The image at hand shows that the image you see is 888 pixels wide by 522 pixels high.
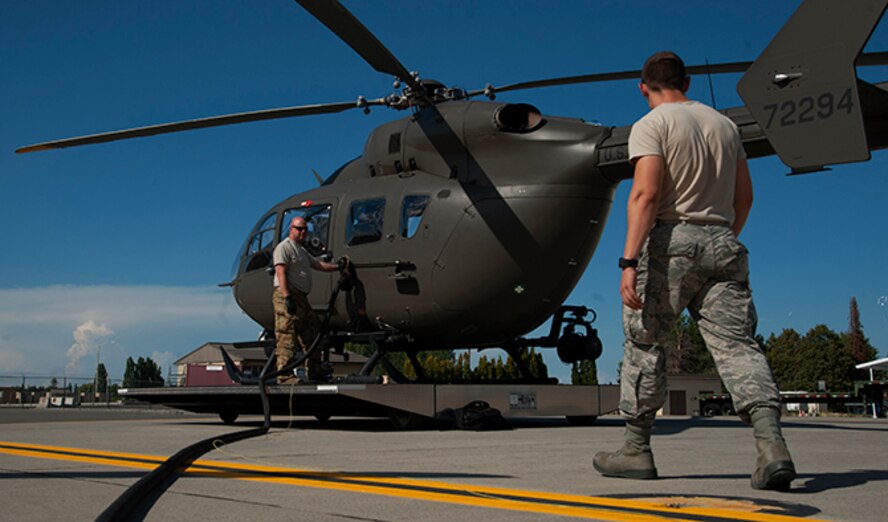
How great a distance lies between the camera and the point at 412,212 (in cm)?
957

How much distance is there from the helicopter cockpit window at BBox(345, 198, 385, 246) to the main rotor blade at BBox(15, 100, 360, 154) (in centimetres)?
117

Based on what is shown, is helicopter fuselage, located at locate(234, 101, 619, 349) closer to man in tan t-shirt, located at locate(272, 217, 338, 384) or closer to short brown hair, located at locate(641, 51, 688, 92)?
man in tan t-shirt, located at locate(272, 217, 338, 384)

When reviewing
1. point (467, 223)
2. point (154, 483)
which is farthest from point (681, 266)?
point (467, 223)

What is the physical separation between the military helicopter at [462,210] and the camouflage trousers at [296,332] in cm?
71

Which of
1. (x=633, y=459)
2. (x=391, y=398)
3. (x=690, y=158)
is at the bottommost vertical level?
(x=633, y=459)

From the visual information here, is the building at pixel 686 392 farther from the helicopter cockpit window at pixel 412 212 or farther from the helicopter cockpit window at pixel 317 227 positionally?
the helicopter cockpit window at pixel 412 212

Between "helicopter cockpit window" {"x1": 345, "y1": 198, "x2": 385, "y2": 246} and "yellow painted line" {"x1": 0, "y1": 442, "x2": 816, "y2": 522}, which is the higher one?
"helicopter cockpit window" {"x1": 345, "y1": 198, "x2": 385, "y2": 246}

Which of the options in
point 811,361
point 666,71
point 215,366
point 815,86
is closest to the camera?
point 666,71

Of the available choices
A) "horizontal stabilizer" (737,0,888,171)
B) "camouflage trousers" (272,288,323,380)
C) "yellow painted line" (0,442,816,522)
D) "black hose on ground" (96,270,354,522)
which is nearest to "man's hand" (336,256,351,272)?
"camouflage trousers" (272,288,323,380)

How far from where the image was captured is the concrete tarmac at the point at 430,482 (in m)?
3.05

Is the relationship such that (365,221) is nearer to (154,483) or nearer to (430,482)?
(430,482)

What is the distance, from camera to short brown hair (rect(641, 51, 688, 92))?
435cm

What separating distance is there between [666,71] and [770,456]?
2.01m

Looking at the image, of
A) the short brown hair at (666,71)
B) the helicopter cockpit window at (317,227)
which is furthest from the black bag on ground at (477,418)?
the short brown hair at (666,71)
